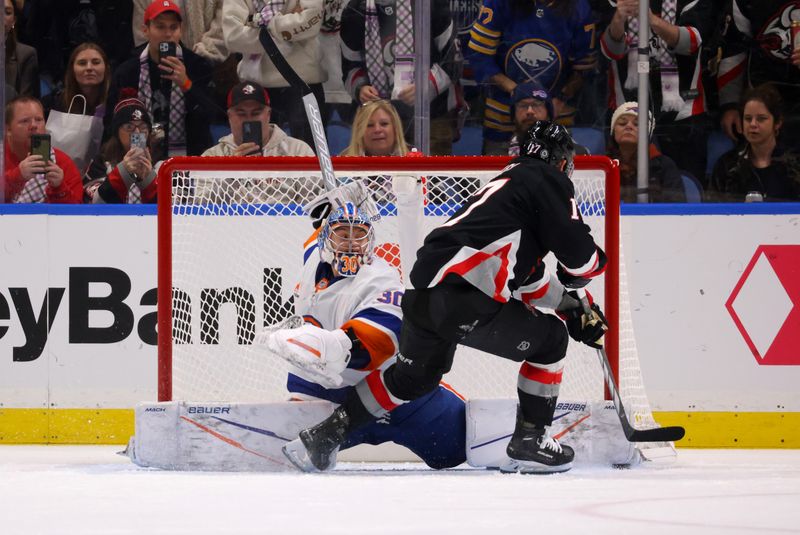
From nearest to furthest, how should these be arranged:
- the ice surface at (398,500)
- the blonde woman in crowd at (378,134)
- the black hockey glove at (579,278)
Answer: the ice surface at (398,500) → the black hockey glove at (579,278) → the blonde woman in crowd at (378,134)

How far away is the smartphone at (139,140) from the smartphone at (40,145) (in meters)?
0.32

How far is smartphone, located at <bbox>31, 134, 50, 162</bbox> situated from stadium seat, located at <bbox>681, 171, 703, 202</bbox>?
2413 millimetres

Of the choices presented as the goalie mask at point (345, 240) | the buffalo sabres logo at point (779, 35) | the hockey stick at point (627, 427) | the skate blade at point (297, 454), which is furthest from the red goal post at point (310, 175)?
the buffalo sabres logo at point (779, 35)

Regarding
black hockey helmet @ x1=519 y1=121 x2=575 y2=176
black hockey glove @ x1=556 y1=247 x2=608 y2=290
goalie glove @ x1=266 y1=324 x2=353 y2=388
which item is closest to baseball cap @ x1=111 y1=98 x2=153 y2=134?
goalie glove @ x1=266 y1=324 x2=353 y2=388

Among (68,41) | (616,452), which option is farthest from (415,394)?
(68,41)

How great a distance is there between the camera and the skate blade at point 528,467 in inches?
148

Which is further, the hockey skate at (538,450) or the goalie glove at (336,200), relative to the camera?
the goalie glove at (336,200)

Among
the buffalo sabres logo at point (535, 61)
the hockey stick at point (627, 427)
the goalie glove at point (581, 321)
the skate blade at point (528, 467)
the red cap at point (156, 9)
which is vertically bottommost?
the skate blade at point (528, 467)

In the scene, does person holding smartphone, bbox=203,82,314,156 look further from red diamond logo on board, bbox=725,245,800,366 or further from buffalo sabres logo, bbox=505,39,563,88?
red diamond logo on board, bbox=725,245,800,366

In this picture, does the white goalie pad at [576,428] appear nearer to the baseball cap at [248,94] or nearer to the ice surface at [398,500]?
the ice surface at [398,500]

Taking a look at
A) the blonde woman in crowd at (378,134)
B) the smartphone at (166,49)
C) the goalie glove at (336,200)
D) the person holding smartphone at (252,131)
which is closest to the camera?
the goalie glove at (336,200)

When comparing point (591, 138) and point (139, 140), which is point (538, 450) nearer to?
point (591, 138)

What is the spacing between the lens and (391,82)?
488 centimetres

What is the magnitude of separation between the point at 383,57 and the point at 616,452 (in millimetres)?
1782
